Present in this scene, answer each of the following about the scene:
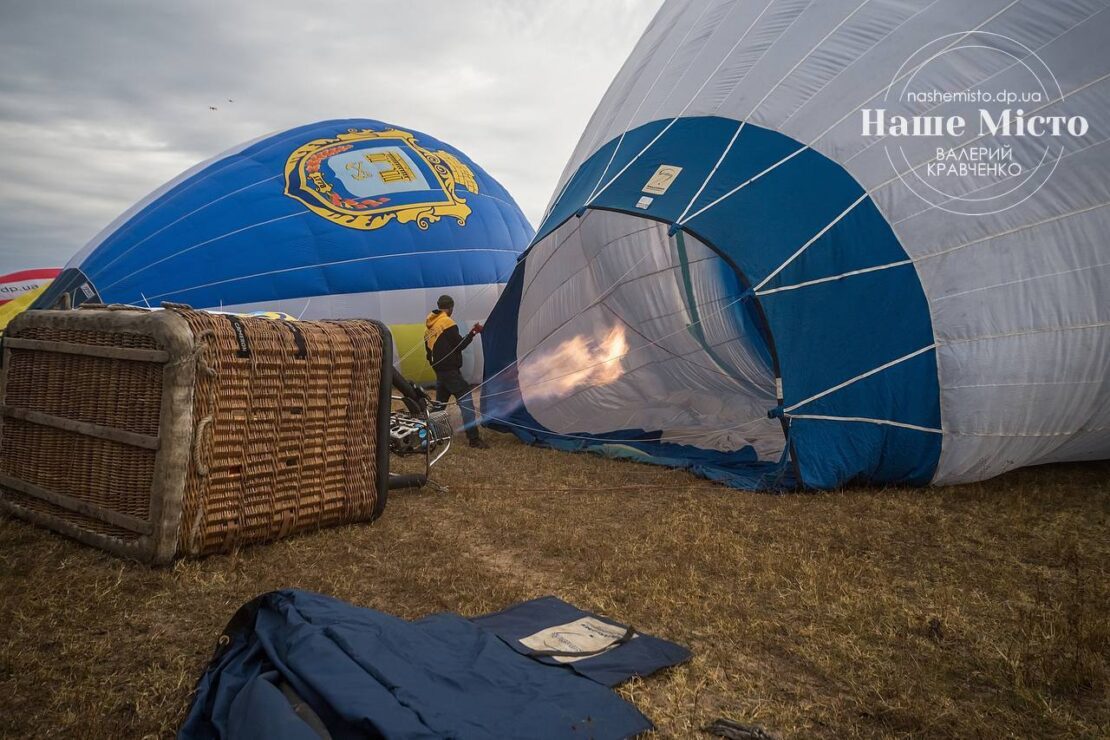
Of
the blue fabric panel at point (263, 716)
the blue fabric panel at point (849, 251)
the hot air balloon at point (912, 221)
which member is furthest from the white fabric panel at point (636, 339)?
the blue fabric panel at point (263, 716)

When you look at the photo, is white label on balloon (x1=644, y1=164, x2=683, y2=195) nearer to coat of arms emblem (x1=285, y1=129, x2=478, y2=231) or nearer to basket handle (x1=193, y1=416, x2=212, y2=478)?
basket handle (x1=193, y1=416, x2=212, y2=478)

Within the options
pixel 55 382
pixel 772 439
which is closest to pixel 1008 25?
pixel 772 439

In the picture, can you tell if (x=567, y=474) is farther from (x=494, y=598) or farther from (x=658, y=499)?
(x=494, y=598)

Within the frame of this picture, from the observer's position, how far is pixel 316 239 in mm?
7969

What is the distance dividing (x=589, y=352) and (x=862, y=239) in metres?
2.80

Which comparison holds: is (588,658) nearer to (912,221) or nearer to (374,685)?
(374,685)

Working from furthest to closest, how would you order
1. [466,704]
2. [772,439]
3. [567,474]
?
[772,439]
[567,474]
[466,704]

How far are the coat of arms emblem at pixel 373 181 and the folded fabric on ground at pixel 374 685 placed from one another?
6.66 metres

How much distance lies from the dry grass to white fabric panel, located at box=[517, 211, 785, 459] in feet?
6.76

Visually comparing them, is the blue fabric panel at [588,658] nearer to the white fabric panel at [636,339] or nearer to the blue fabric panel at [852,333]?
the blue fabric panel at [852,333]

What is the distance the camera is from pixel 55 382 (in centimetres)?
334

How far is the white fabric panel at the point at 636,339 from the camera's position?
6.42m

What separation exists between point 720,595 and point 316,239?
21.1 ft

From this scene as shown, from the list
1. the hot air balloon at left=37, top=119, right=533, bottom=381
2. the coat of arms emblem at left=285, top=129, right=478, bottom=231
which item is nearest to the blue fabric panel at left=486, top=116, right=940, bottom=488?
the hot air balloon at left=37, top=119, right=533, bottom=381
